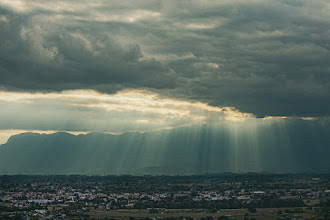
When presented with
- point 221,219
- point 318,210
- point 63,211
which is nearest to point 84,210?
point 63,211

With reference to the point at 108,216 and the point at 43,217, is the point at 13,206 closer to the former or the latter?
the point at 43,217

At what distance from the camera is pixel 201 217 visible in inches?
7106

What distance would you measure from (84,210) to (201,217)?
49.3m

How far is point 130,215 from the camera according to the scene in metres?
186

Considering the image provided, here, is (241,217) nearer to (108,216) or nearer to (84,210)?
(108,216)

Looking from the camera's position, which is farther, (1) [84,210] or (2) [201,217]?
(1) [84,210]

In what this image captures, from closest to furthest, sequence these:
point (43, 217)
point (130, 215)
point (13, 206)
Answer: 1. point (43, 217)
2. point (130, 215)
3. point (13, 206)

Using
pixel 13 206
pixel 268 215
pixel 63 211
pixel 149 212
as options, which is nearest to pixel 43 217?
pixel 63 211

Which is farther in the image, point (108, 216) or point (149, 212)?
point (149, 212)

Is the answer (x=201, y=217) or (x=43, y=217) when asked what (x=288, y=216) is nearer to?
(x=201, y=217)

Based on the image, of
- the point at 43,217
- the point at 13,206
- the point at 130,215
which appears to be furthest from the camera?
the point at 13,206

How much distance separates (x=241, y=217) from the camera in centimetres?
18050

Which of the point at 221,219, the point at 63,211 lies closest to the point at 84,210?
the point at 63,211

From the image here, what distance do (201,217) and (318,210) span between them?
48.5 metres
